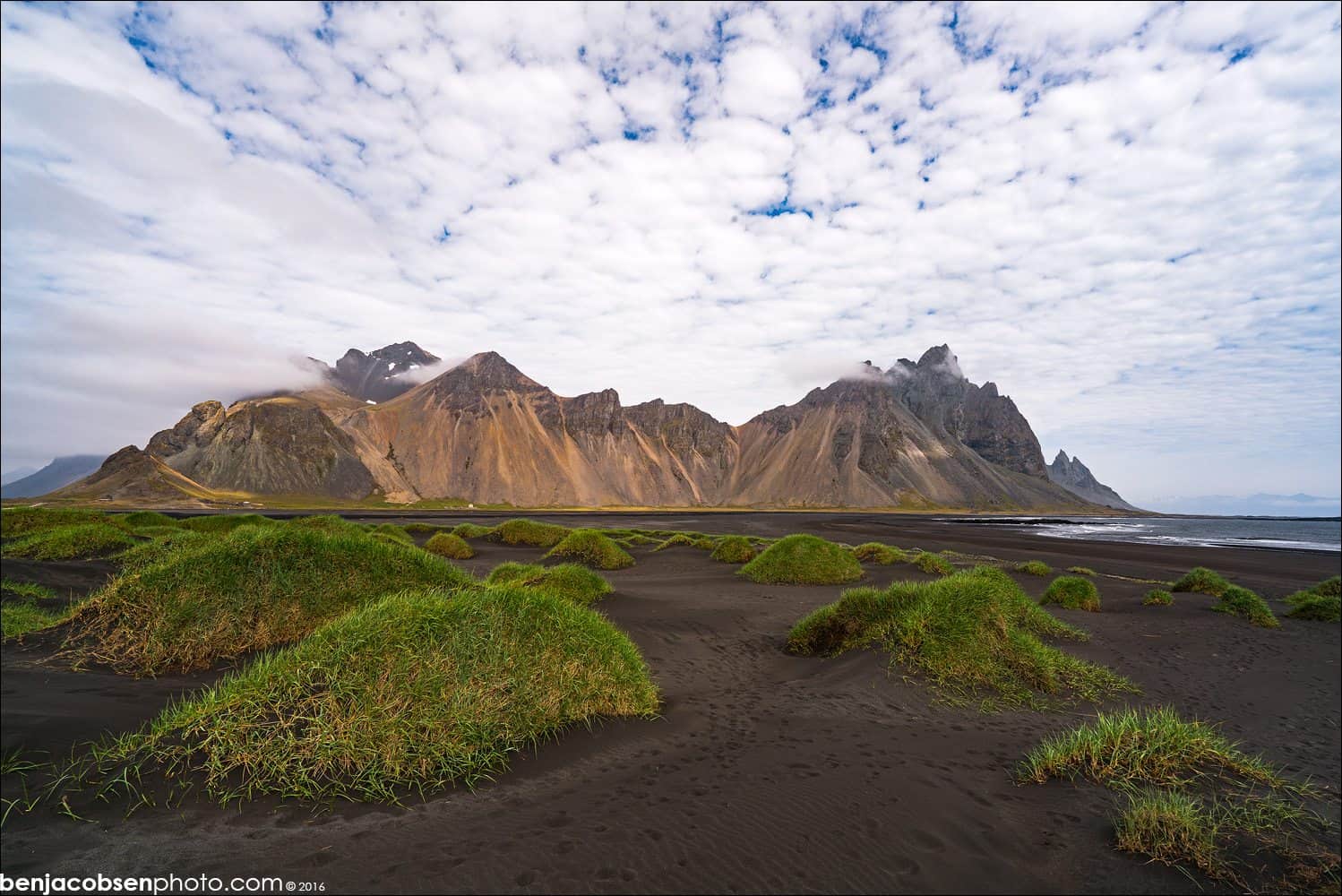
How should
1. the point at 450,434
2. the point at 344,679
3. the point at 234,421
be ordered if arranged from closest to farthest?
the point at 344,679, the point at 234,421, the point at 450,434

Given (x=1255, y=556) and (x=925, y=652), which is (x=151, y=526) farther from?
(x=1255, y=556)

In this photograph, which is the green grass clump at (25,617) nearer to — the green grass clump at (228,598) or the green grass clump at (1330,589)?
the green grass clump at (228,598)

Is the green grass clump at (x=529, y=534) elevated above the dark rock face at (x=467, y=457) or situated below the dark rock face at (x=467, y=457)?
below

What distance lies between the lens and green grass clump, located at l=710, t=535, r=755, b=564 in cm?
3073

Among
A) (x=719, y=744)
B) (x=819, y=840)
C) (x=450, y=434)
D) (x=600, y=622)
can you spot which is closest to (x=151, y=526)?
(x=600, y=622)

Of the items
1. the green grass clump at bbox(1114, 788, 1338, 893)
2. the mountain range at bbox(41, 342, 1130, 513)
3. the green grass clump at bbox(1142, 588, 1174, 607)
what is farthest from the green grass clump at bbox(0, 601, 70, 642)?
the mountain range at bbox(41, 342, 1130, 513)

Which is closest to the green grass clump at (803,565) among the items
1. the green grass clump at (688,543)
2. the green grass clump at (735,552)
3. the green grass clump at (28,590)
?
the green grass clump at (735,552)

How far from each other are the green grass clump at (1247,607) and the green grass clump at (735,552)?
1946 centimetres

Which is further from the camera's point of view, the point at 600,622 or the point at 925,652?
the point at 925,652

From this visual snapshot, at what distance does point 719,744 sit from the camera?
7406 millimetres

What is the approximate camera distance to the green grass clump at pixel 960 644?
10.4 meters

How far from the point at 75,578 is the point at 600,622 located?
1474 cm

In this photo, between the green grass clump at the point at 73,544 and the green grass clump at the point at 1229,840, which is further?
the green grass clump at the point at 73,544

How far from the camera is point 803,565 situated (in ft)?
82.1
